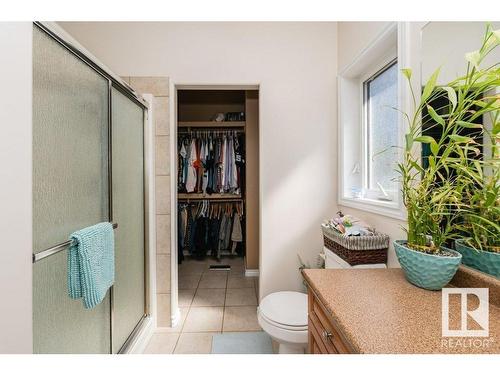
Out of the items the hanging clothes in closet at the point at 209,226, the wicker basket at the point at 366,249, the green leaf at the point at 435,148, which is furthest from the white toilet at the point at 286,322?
the hanging clothes in closet at the point at 209,226

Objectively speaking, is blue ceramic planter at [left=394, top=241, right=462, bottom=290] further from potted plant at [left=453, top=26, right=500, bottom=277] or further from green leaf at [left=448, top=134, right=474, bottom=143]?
green leaf at [left=448, top=134, right=474, bottom=143]

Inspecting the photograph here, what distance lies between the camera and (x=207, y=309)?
7.52 feet

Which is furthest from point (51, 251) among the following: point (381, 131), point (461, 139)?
point (381, 131)

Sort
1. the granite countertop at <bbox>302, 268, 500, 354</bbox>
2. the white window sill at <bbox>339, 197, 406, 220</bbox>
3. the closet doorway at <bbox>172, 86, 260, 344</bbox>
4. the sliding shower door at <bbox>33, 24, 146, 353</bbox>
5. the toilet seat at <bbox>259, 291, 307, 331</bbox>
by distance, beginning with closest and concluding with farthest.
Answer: the granite countertop at <bbox>302, 268, 500, 354</bbox> → the sliding shower door at <bbox>33, 24, 146, 353</bbox> → the white window sill at <bbox>339, 197, 406, 220</bbox> → the toilet seat at <bbox>259, 291, 307, 331</bbox> → the closet doorway at <bbox>172, 86, 260, 344</bbox>

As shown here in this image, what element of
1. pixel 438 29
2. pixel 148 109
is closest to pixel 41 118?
pixel 148 109

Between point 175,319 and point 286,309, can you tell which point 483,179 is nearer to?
point 286,309

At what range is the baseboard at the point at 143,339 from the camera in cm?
165

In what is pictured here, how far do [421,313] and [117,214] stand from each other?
153 centimetres

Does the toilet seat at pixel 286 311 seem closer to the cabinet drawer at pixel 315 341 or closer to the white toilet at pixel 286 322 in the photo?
the white toilet at pixel 286 322

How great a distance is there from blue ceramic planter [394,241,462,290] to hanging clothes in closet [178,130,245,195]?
8.47ft

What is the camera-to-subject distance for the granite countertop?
59 centimetres
